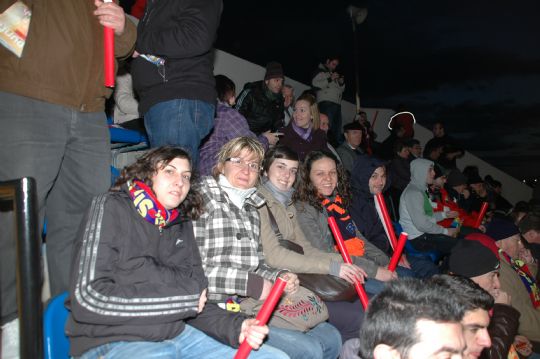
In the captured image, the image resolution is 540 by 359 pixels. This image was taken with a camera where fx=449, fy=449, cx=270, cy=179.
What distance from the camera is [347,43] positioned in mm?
23000

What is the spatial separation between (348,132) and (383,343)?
14.8ft

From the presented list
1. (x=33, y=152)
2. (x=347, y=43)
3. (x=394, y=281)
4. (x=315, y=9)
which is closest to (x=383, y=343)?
(x=394, y=281)

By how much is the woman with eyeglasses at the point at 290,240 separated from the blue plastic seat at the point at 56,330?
4.07 ft

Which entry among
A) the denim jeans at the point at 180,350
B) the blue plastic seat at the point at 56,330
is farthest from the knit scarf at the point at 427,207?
the blue plastic seat at the point at 56,330

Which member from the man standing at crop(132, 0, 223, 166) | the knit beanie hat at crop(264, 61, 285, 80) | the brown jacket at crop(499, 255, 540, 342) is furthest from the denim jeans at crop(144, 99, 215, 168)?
the knit beanie hat at crop(264, 61, 285, 80)

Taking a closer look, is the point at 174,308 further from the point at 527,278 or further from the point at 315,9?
the point at 315,9

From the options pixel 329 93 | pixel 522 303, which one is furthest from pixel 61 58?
pixel 329 93

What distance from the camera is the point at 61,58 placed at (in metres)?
1.83

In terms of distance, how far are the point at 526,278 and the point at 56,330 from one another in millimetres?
3220

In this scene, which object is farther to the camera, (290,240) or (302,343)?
(290,240)

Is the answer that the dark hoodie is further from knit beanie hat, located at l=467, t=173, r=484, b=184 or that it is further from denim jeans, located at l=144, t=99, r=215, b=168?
knit beanie hat, located at l=467, t=173, r=484, b=184

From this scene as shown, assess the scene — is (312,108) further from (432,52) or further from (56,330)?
(432,52)

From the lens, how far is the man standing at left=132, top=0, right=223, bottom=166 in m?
2.26

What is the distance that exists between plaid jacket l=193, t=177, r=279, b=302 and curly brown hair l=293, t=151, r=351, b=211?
984mm
